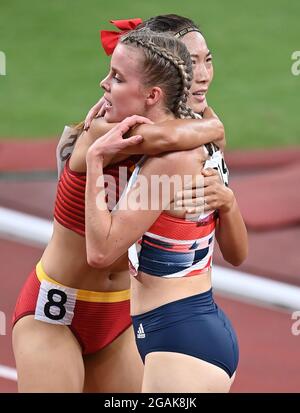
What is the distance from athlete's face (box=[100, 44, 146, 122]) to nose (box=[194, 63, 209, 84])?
641 mm

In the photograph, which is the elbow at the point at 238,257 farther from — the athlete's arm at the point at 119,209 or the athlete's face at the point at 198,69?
the athlete's face at the point at 198,69

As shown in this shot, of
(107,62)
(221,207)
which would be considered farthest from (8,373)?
(107,62)

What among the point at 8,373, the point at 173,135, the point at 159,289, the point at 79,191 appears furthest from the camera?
the point at 8,373

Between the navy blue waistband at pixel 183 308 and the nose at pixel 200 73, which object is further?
the nose at pixel 200 73

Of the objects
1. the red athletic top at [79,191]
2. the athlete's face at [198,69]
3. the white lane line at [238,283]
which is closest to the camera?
the red athletic top at [79,191]

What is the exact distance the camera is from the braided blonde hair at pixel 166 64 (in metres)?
3.53

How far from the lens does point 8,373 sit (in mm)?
5734

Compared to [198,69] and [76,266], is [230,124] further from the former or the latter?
[76,266]

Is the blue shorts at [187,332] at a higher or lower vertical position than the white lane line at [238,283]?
higher

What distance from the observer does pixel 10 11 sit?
1166cm

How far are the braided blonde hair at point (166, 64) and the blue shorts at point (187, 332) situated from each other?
731mm

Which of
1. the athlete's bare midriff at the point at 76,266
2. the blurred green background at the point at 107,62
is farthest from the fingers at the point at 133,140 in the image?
the blurred green background at the point at 107,62

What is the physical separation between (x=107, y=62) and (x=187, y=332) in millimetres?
7214

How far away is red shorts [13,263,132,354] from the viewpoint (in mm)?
4066
